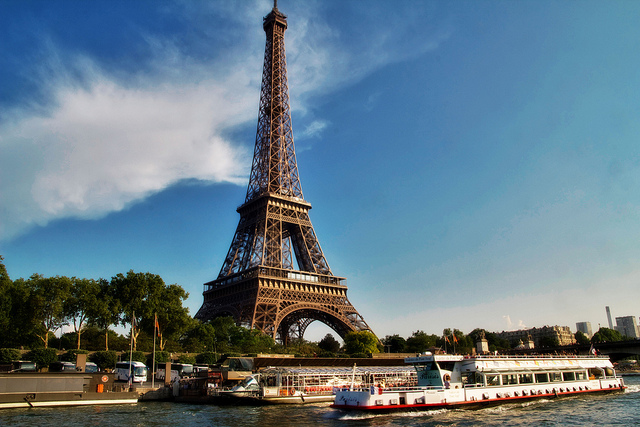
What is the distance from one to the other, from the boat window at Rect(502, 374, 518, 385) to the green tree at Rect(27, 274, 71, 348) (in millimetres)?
47595

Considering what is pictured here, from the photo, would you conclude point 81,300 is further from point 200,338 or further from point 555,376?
point 555,376

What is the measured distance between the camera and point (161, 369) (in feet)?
169

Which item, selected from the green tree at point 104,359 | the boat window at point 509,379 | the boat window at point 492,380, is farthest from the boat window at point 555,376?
the green tree at point 104,359

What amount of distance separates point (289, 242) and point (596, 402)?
5593 cm

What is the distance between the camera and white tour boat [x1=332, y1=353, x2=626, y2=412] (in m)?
32.0

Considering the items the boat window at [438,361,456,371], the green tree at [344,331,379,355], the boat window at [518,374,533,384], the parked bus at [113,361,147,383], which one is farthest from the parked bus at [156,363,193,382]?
the boat window at [518,374,533,384]

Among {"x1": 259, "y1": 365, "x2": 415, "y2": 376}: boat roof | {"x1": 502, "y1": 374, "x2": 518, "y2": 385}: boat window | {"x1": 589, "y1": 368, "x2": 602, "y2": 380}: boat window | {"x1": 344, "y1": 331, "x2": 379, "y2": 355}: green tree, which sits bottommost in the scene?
{"x1": 589, "y1": 368, "x2": 602, "y2": 380}: boat window

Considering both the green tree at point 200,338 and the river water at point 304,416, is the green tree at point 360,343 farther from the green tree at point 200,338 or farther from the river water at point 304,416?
the river water at point 304,416

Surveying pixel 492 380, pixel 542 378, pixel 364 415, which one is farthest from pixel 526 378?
pixel 364 415

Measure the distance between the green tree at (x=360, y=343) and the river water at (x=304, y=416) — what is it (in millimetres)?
32891

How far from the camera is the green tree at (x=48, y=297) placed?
178 feet

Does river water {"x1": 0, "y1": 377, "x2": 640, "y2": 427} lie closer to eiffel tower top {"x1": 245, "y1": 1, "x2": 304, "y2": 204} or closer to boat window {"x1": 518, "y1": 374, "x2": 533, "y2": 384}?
boat window {"x1": 518, "y1": 374, "x2": 533, "y2": 384}

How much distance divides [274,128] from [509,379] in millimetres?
66172

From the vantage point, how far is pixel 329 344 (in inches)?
3935
